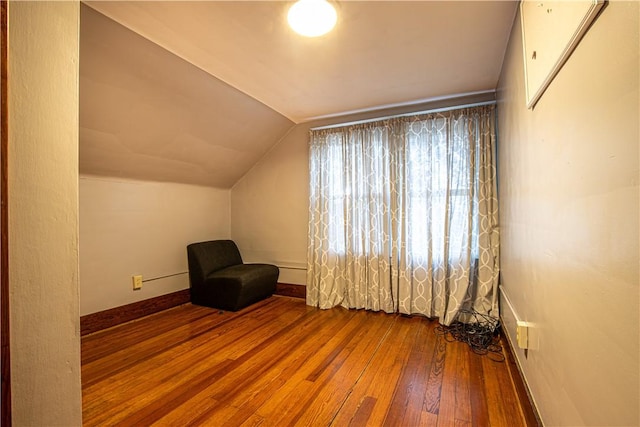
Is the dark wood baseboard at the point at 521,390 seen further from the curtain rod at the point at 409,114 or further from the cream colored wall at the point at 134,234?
the cream colored wall at the point at 134,234

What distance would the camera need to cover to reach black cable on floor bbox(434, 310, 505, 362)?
6.76 feet

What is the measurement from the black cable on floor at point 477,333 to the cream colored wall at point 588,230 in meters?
0.74

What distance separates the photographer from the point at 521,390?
1535 mm

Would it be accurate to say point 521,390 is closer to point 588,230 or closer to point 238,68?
point 588,230

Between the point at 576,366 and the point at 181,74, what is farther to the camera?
the point at 181,74

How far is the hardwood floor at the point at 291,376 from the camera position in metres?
1.41

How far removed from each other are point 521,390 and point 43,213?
7.31ft

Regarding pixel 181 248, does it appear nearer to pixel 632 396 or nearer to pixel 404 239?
pixel 404 239

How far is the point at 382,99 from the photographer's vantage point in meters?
2.70

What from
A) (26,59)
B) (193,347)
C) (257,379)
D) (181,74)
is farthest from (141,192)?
(26,59)

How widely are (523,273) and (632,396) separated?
1041mm

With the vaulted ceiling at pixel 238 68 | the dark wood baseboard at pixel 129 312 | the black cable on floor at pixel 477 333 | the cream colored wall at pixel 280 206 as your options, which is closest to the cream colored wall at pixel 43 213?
the vaulted ceiling at pixel 238 68

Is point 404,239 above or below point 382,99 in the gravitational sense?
below

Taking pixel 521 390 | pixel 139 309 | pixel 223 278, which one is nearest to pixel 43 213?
pixel 521 390
